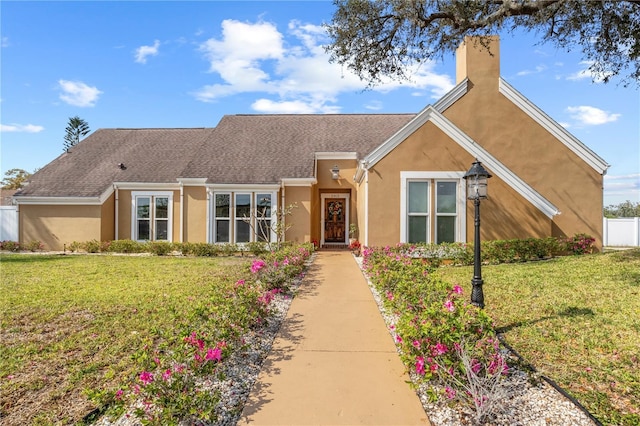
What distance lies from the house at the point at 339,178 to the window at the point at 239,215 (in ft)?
0.15

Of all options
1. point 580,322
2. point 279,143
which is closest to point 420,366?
point 580,322

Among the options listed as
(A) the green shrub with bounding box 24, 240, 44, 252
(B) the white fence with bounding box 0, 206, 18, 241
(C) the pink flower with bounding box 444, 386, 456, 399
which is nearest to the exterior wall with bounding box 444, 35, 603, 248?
(C) the pink flower with bounding box 444, 386, 456, 399

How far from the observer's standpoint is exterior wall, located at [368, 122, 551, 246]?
1102 cm

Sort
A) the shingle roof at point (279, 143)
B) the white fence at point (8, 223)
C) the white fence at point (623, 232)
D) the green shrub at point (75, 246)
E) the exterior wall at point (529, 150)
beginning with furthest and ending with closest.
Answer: the white fence at point (623, 232) → the white fence at point (8, 223) → the green shrub at point (75, 246) → the shingle roof at point (279, 143) → the exterior wall at point (529, 150)

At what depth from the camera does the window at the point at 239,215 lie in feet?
47.6

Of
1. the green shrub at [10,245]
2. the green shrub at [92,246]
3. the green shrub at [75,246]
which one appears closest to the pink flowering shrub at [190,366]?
the green shrub at [92,246]

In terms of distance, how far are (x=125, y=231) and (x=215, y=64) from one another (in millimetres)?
9234

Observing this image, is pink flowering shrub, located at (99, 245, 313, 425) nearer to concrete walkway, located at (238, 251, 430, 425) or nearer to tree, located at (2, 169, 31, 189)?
concrete walkway, located at (238, 251, 430, 425)

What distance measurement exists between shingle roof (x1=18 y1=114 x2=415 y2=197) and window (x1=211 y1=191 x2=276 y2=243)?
2.32ft

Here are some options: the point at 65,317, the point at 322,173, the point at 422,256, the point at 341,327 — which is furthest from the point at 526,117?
the point at 65,317

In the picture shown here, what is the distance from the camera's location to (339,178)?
16172 millimetres

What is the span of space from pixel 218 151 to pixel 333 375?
14482 millimetres

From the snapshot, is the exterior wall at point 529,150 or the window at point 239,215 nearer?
the exterior wall at point 529,150

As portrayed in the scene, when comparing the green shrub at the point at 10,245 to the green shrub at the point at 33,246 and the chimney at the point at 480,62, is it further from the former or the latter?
the chimney at the point at 480,62
